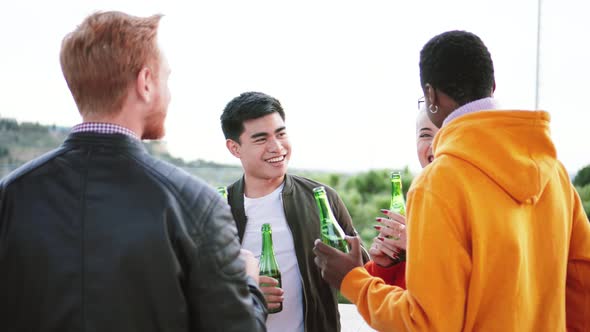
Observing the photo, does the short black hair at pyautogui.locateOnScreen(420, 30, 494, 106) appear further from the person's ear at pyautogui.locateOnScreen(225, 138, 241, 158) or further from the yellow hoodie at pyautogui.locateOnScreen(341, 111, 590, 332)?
the person's ear at pyautogui.locateOnScreen(225, 138, 241, 158)

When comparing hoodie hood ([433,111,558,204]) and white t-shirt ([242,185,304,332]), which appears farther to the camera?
white t-shirt ([242,185,304,332])

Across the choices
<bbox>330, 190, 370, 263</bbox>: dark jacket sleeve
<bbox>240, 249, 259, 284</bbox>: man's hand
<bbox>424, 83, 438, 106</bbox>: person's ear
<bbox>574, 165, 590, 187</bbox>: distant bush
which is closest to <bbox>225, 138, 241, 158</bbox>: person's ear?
<bbox>330, 190, 370, 263</bbox>: dark jacket sleeve

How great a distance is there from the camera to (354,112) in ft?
16.6

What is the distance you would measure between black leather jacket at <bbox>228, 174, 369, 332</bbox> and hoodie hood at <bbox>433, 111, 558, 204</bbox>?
879 mm

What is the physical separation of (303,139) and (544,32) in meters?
2.19

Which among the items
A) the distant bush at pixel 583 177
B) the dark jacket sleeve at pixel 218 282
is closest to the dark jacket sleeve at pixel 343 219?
the dark jacket sleeve at pixel 218 282

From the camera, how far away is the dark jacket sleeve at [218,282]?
96cm

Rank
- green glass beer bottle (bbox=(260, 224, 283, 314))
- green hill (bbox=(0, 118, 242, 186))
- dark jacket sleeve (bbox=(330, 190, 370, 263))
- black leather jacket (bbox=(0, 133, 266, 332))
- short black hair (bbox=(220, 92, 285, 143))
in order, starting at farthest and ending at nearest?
green hill (bbox=(0, 118, 242, 186)) → short black hair (bbox=(220, 92, 285, 143)) → dark jacket sleeve (bbox=(330, 190, 370, 263)) → green glass beer bottle (bbox=(260, 224, 283, 314)) → black leather jacket (bbox=(0, 133, 266, 332))

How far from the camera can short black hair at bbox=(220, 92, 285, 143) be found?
208 centimetres

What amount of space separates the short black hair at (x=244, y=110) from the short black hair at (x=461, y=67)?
39.9 inches

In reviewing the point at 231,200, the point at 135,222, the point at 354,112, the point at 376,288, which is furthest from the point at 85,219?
the point at 354,112

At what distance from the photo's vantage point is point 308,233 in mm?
1948

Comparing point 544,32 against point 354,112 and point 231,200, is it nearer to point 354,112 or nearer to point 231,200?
point 354,112

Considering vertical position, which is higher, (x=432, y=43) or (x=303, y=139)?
(x=432, y=43)
